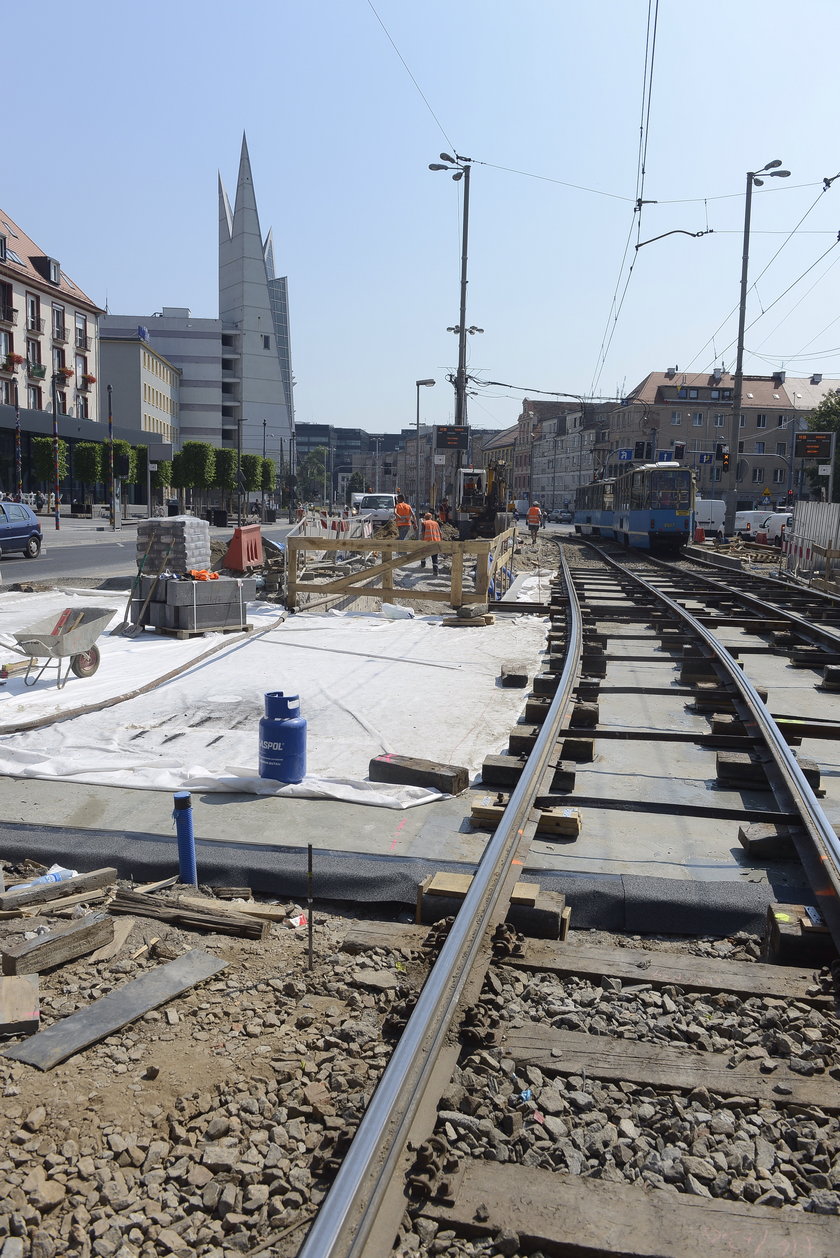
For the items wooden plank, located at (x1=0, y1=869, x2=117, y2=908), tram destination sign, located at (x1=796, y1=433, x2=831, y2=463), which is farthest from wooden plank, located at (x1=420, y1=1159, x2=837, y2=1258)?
tram destination sign, located at (x1=796, y1=433, x2=831, y2=463)

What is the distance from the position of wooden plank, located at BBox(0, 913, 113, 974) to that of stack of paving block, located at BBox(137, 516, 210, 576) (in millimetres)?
9410

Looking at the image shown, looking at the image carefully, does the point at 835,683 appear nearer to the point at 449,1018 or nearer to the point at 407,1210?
the point at 449,1018

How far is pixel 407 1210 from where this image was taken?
245 cm

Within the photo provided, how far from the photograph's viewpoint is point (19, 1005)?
140 inches

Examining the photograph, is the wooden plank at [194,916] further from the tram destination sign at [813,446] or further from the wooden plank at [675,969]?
the tram destination sign at [813,446]

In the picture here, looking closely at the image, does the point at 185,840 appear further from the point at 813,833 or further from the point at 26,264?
the point at 26,264

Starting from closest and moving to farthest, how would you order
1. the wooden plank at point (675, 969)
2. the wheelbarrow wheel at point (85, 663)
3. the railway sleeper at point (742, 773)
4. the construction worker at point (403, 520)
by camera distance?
1. the wooden plank at point (675, 969)
2. the railway sleeper at point (742, 773)
3. the wheelbarrow wheel at point (85, 663)
4. the construction worker at point (403, 520)

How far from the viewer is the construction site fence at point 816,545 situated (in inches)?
893

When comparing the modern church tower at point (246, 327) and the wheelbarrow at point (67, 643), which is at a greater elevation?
the modern church tower at point (246, 327)

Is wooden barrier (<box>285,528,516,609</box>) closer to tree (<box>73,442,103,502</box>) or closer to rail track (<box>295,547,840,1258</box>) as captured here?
rail track (<box>295,547,840,1258</box>)

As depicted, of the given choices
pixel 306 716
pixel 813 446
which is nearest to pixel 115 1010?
pixel 306 716

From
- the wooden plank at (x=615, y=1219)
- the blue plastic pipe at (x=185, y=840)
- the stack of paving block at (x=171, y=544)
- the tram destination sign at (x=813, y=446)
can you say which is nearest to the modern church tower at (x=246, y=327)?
the tram destination sign at (x=813, y=446)

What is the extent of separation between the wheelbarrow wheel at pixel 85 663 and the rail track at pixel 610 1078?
567 cm

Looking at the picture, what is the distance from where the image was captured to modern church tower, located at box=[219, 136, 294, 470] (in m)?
122
